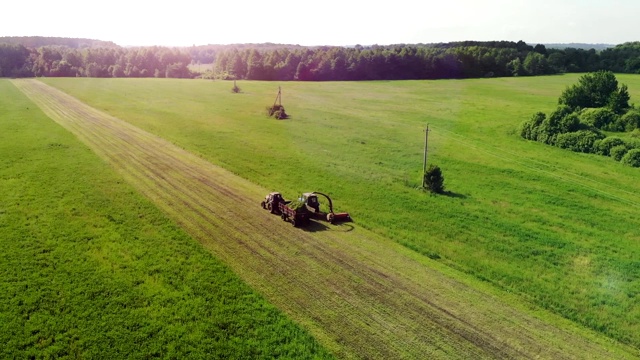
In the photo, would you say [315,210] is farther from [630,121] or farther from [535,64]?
[535,64]

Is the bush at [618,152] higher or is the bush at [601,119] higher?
the bush at [601,119]

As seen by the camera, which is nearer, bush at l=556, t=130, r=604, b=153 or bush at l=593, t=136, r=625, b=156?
bush at l=593, t=136, r=625, b=156

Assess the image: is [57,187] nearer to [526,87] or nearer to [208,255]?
[208,255]

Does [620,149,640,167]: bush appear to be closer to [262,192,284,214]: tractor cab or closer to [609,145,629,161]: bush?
[609,145,629,161]: bush

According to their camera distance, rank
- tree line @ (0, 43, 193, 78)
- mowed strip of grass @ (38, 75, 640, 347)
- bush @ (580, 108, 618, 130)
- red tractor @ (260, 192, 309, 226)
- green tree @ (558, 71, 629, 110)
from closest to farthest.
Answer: mowed strip of grass @ (38, 75, 640, 347)
red tractor @ (260, 192, 309, 226)
bush @ (580, 108, 618, 130)
green tree @ (558, 71, 629, 110)
tree line @ (0, 43, 193, 78)

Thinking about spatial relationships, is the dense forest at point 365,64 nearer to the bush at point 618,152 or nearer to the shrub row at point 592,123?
the shrub row at point 592,123

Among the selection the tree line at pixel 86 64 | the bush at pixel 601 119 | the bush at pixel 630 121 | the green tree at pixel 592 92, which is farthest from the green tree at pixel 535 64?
the tree line at pixel 86 64

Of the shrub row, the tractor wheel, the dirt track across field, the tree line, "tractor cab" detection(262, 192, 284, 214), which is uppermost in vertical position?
the tree line

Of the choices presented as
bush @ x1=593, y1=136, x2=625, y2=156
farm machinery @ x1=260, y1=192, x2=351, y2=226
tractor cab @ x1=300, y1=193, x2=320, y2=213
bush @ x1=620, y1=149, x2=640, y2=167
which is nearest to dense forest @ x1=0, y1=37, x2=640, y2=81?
bush @ x1=593, y1=136, x2=625, y2=156
